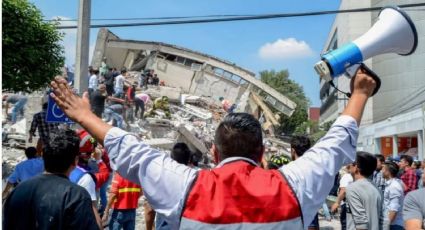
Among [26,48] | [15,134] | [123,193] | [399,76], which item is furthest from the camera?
[399,76]

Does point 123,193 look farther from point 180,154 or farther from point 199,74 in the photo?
point 199,74

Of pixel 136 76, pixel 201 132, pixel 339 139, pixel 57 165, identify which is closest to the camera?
pixel 339 139

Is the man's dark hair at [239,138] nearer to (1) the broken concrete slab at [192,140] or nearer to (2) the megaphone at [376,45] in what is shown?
(2) the megaphone at [376,45]

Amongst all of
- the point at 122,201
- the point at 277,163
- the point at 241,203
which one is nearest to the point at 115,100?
the point at 122,201

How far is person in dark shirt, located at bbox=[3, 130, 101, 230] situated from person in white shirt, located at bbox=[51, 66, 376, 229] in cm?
113

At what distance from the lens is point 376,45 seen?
89.7 inches

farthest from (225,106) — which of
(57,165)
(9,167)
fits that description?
(57,165)

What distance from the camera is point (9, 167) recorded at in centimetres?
1229

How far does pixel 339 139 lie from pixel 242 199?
0.48 metres

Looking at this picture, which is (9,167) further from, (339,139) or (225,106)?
(225,106)

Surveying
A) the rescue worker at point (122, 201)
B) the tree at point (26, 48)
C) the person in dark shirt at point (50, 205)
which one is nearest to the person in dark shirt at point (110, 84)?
the tree at point (26, 48)

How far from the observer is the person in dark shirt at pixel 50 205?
3.05m

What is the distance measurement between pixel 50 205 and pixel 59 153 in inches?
15.2

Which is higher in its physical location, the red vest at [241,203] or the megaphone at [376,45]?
the megaphone at [376,45]
